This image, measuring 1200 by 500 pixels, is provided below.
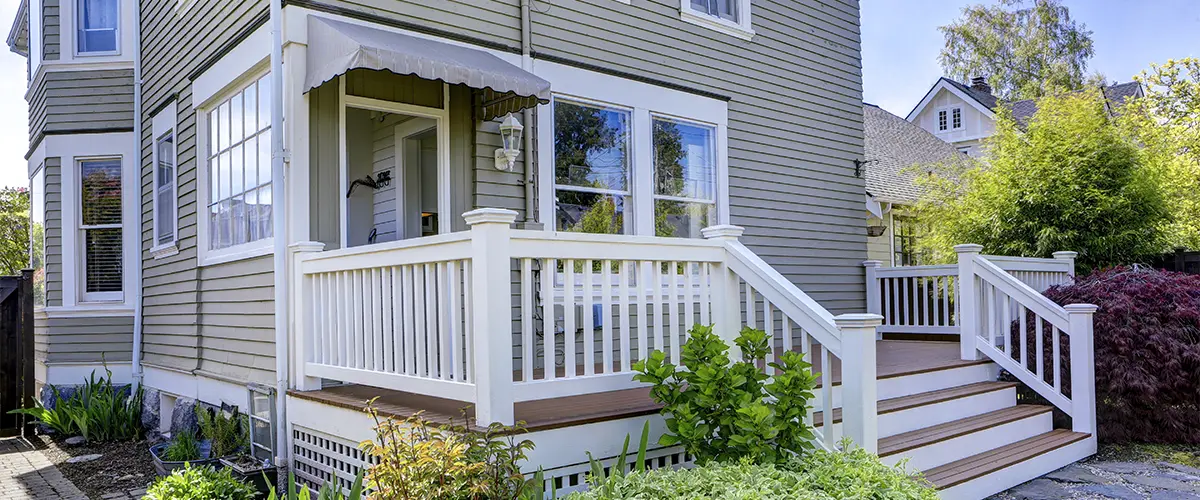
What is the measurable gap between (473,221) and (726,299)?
162cm

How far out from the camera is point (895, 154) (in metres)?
18.1

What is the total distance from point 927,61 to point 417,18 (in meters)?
30.5

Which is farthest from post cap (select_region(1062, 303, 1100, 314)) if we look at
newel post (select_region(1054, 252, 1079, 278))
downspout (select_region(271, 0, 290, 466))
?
downspout (select_region(271, 0, 290, 466))

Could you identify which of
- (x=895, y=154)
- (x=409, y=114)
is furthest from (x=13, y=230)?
(x=895, y=154)

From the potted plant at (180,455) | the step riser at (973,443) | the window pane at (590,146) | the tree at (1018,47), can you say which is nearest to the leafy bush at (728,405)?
the step riser at (973,443)

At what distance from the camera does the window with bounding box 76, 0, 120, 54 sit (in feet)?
28.4

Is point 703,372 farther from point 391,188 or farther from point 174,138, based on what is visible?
point 174,138

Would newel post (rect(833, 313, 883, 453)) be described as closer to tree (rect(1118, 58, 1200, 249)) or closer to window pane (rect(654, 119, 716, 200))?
window pane (rect(654, 119, 716, 200))

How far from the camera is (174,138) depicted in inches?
279

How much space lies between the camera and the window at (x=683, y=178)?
7062mm

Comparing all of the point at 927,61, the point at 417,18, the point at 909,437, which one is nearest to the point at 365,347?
the point at 417,18

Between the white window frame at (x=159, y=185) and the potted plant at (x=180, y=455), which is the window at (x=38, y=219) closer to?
the white window frame at (x=159, y=185)

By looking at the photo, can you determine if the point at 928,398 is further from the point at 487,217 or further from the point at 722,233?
the point at 487,217

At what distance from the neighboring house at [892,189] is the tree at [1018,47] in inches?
344
